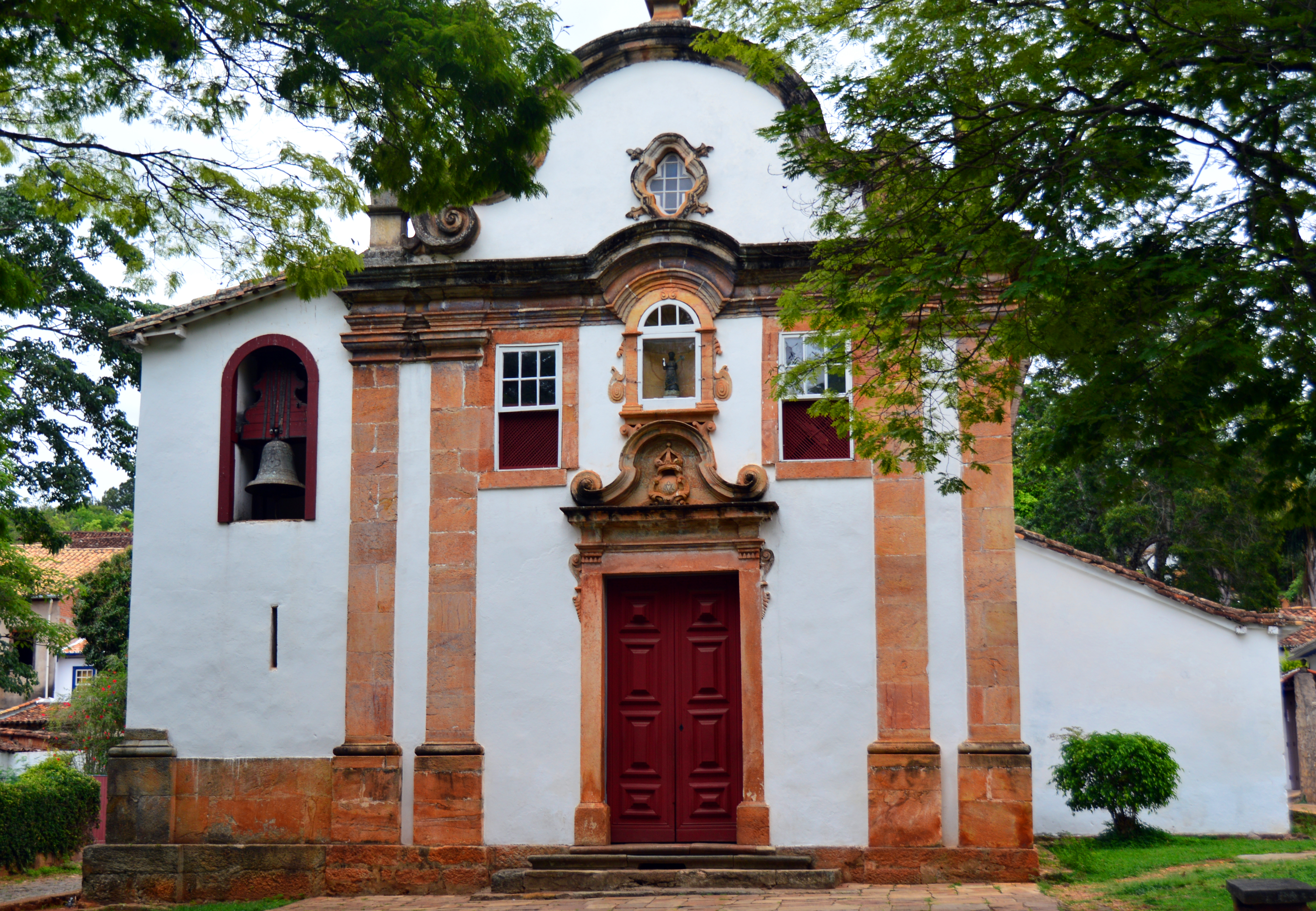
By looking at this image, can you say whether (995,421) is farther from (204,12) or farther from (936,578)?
(204,12)

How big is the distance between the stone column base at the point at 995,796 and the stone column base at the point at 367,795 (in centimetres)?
512

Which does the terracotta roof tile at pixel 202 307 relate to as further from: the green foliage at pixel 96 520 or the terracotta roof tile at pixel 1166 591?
the green foliage at pixel 96 520

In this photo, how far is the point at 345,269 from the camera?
9.62 m

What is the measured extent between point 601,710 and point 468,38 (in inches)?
258

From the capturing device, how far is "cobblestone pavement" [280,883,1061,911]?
9688mm

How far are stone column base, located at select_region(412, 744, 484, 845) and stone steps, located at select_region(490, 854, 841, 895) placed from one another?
74cm

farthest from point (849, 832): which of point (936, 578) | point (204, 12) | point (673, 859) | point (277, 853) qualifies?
point (204, 12)

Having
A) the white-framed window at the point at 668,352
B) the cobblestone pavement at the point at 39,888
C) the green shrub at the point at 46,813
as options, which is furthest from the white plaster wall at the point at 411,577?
the green shrub at the point at 46,813

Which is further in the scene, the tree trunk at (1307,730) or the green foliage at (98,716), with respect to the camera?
the tree trunk at (1307,730)

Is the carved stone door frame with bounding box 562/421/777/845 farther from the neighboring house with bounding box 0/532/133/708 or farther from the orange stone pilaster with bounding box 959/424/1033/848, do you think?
the neighboring house with bounding box 0/532/133/708

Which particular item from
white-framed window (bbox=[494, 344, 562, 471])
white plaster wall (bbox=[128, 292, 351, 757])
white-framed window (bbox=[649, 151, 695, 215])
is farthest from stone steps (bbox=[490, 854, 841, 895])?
white-framed window (bbox=[649, 151, 695, 215])

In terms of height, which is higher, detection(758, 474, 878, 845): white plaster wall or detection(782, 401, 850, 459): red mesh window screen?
detection(782, 401, 850, 459): red mesh window screen

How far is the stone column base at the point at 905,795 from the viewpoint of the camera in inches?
438

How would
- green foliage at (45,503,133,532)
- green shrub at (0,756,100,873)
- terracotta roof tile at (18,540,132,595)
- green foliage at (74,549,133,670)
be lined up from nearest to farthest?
green shrub at (0,756,100,873), green foliage at (74,549,133,670), terracotta roof tile at (18,540,132,595), green foliage at (45,503,133,532)
